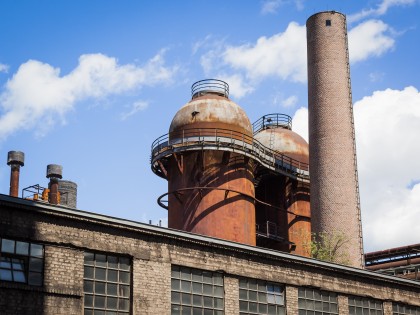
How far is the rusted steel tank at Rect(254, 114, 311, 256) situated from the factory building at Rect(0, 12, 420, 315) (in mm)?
78

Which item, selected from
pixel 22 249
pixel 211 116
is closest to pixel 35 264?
pixel 22 249

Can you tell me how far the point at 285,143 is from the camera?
4309cm

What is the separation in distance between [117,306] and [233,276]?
4.50m

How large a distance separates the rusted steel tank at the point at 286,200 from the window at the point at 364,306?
11.4 meters

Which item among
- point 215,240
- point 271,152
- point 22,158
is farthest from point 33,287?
point 271,152

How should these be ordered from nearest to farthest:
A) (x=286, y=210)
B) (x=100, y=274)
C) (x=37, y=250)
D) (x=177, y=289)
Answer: (x=37, y=250) → (x=100, y=274) → (x=177, y=289) → (x=286, y=210)

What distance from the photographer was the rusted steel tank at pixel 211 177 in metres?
34.0

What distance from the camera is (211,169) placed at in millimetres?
35000

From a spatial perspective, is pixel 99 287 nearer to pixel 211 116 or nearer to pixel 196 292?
pixel 196 292

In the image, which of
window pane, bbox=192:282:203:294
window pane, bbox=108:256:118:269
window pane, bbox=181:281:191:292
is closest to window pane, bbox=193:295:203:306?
window pane, bbox=192:282:203:294

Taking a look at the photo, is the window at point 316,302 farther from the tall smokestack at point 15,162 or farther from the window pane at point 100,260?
the tall smokestack at point 15,162

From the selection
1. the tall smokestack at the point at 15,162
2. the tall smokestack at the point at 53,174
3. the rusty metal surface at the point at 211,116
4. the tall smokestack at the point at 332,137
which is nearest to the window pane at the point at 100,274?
the tall smokestack at the point at 15,162

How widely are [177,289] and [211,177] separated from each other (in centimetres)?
1428

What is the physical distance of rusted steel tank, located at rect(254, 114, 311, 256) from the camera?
40375 millimetres
